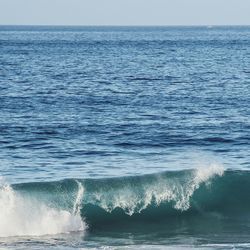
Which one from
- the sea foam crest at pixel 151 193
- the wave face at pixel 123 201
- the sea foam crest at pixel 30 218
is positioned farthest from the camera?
the sea foam crest at pixel 151 193

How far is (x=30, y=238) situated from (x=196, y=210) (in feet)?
19.6

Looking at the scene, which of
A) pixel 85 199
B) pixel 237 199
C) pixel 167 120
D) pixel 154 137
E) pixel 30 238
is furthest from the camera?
pixel 167 120

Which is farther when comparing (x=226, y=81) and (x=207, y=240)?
(x=226, y=81)

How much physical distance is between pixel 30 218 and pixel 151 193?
440 centimetres

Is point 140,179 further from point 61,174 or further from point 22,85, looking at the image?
point 22,85

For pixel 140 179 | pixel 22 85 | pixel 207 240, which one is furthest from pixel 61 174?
pixel 22 85

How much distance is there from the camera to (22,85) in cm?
6400

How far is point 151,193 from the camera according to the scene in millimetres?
27703

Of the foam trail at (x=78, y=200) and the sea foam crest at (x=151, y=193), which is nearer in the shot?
the foam trail at (x=78, y=200)

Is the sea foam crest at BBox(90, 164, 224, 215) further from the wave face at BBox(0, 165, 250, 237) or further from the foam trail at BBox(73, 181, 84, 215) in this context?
the foam trail at BBox(73, 181, 84, 215)

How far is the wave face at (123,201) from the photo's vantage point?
81.9 feet

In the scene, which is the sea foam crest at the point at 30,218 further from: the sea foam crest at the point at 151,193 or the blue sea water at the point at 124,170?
the sea foam crest at the point at 151,193


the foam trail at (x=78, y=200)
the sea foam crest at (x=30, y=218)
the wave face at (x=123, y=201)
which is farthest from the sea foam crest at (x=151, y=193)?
the sea foam crest at (x=30, y=218)

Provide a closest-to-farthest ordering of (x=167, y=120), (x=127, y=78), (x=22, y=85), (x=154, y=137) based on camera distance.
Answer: (x=154, y=137)
(x=167, y=120)
(x=22, y=85)
(x=127, y=78)
